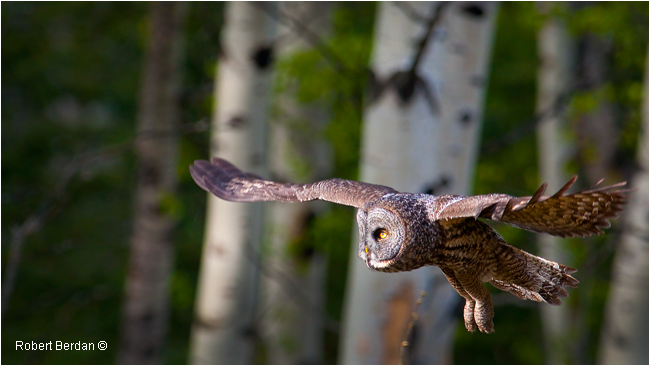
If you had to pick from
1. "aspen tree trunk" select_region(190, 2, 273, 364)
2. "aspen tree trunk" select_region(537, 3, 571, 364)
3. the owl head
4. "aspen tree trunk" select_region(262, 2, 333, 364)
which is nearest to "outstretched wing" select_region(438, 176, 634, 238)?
the owl head

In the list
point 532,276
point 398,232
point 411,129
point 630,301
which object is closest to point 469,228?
point 398,232

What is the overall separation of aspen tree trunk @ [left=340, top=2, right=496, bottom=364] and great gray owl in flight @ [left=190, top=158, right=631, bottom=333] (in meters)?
0.72

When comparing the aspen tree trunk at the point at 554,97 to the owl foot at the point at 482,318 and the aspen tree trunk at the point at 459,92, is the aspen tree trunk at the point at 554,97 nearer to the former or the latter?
the aspen tree trunk at the point at 459,92

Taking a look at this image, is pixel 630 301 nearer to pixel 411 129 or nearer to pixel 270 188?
pixel 411 129

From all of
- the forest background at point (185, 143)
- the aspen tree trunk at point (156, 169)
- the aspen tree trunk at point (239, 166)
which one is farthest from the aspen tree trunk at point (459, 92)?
the aspen tree trunk at point (156, 169)

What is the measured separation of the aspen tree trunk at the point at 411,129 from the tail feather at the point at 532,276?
0.78 m

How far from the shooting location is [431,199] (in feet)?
5.63

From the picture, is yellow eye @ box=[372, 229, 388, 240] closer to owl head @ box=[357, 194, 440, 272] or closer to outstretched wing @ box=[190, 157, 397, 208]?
owl head @ box=[357, 194, 440, 272]

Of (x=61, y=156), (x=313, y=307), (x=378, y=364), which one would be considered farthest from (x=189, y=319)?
(x=378, y=364)

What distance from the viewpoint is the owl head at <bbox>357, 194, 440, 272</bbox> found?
163 cm

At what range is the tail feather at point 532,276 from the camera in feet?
5.86

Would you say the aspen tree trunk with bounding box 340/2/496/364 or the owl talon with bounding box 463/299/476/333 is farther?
the aspen tree trunk with bounding box 340/2/496/364

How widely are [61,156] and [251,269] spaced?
18.7ft

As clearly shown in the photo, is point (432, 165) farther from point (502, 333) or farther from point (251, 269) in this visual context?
point (502, 333)
